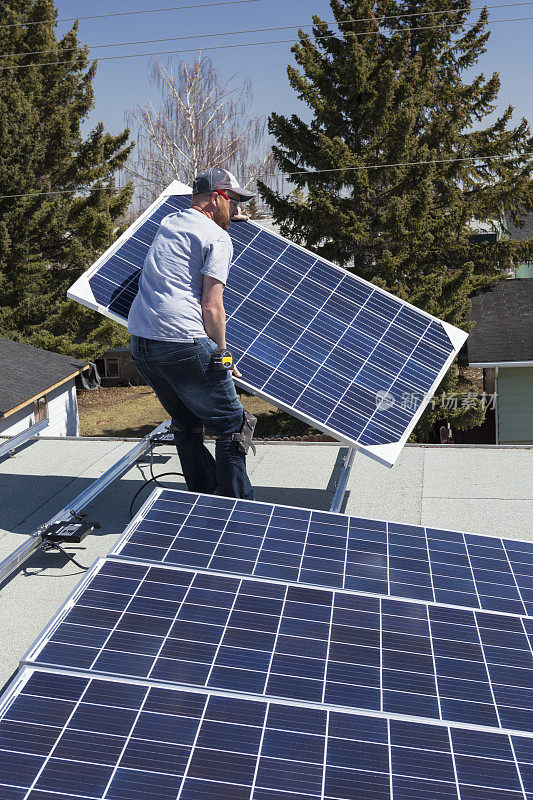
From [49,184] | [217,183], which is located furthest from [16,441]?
[49,184]

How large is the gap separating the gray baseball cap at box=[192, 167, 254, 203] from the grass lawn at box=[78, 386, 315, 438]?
17813 millimetres

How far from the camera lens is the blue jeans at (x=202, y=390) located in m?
5.75

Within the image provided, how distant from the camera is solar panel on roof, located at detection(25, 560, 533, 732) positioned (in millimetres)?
3445

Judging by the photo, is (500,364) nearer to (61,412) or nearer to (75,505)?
(75,505)

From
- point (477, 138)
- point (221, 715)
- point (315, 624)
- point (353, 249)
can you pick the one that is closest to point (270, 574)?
point (315, 624)

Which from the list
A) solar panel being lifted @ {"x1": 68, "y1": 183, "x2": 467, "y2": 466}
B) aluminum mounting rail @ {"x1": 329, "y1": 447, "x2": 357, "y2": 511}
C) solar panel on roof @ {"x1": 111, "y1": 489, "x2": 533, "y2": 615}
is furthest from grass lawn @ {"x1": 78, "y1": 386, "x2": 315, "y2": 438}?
solar panel on roof @ {"x1": 111, "y1": 489, "x2": 533, "y2": 615}

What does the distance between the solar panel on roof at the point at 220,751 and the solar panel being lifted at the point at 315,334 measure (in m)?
3.11

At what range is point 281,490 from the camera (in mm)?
7922

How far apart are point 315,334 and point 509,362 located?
12.9 meters

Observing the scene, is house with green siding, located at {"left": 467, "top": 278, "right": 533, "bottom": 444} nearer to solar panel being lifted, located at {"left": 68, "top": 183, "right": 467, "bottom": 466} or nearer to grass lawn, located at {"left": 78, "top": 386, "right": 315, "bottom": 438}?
Result: grass lawn, located at {"left": 78, "top": 386, "right": 315, "bottom": 438}

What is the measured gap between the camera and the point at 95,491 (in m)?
7.05

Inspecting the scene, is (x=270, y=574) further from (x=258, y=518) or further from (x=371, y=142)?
(x=371, y=142)

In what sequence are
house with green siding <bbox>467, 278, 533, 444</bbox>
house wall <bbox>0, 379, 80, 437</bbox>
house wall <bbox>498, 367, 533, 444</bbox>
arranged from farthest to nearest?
1. house wall <bbox>0, 379, 80, 437</bbox>
2. house wall <bbox>498, 367, 533, 444</bbox>
3. house with green siding <bbox>467, 278, 533, 444</bbox>

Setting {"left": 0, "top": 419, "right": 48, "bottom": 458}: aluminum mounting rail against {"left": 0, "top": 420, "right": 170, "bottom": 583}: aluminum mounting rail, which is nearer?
{"left": 0, "top": 420, "right": 170, "bottom": 583}: aluminum mounting rail
